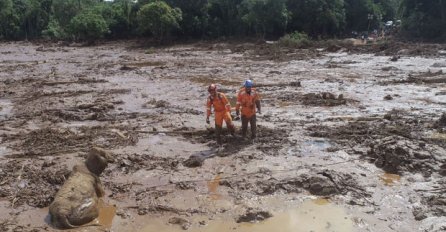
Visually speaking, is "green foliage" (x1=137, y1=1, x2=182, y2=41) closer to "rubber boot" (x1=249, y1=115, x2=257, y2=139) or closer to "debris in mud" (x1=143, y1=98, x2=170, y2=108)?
"debris in mud" (x1=143, y1=98, x2=170, y2=108)

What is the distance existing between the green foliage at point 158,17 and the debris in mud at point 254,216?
37.7 m

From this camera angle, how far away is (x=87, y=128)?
1300cm

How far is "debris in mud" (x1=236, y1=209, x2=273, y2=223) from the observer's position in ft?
24.3

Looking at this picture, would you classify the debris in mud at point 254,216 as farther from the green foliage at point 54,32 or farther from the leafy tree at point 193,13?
the green foliage at point 54,32

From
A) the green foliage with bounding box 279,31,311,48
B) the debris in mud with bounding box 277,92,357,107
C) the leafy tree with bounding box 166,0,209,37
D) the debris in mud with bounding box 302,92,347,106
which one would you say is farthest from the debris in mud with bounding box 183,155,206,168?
the leafy tree with bounding box 166,0,209,37

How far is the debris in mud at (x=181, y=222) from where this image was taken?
727 centimetres

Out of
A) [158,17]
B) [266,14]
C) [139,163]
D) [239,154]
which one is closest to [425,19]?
[266,14]

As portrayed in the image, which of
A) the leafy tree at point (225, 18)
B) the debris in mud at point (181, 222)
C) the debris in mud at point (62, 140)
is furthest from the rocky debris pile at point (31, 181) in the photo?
the leafy tree at point (225, 18)

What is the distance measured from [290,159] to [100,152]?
4.09 meters

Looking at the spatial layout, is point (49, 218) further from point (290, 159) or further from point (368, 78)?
point (368, 78)

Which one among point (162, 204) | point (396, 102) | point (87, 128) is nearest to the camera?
point (162, 204)

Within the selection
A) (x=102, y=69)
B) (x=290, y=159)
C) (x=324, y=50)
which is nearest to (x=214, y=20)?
(x=324, y=50)

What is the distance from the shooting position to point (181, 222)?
738 centimetres

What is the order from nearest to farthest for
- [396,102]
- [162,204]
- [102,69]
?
1. [162,204]
2. [396,102]
3. [102,69]
